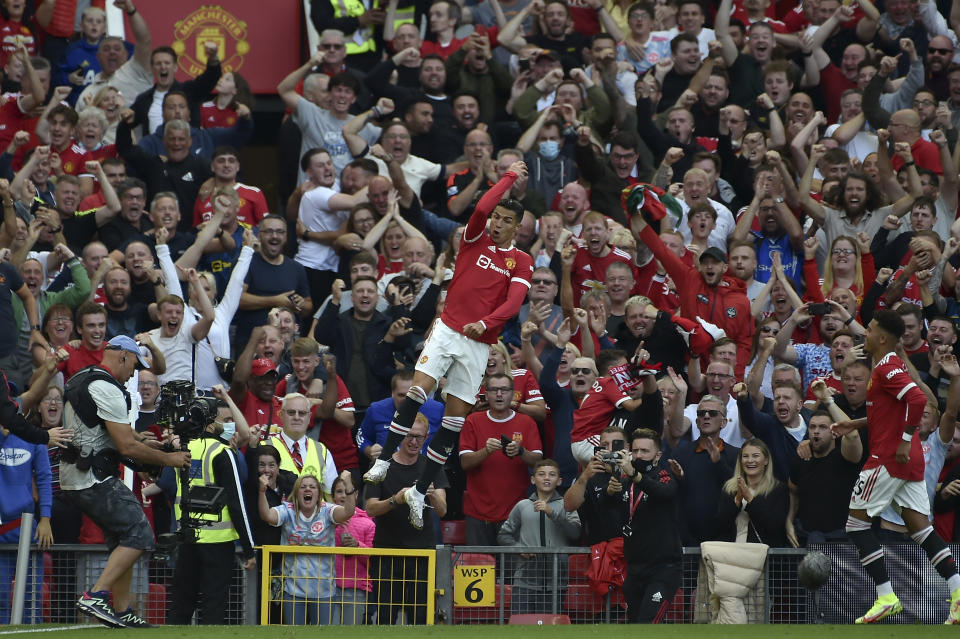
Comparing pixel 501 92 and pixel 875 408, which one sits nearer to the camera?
pixel 875 408

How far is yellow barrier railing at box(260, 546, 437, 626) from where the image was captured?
437 inches

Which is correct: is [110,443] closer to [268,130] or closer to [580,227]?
[580,227]

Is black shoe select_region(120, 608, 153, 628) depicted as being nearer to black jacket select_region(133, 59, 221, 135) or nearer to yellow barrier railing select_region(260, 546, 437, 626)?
yellow barrier railing select_region(260, 546, 437, 626)

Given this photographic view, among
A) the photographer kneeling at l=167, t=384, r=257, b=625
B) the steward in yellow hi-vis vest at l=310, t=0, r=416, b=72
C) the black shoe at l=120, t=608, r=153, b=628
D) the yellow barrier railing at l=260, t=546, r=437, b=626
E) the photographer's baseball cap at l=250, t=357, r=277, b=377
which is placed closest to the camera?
the black shoe at l=120, t=608, r=153, b=628

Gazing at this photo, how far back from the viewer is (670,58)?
18.1 m

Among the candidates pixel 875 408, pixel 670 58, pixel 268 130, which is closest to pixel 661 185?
pixel 670 58

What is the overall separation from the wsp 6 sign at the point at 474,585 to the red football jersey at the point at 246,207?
615 cm

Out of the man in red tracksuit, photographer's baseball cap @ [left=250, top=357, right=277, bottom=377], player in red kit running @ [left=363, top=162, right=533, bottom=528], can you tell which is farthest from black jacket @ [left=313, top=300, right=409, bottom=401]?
player in red kit running @ [left=363, top=162, right=533, bottom=528]

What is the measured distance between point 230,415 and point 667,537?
3952 mm

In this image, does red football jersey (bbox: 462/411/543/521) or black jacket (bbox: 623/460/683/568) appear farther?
red football jersey (bbox: 462/411/543/521)

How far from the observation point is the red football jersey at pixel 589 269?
15117 millimetres

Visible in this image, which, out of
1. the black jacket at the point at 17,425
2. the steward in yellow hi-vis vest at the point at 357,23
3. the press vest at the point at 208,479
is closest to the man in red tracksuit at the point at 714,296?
the press vest at the point at 208,479

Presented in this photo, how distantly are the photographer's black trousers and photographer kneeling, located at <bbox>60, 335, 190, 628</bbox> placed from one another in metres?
0.38

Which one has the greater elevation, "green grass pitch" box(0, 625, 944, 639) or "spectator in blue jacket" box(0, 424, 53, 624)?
"spectator in blue jacket" box(0, 424, 53, 624)
